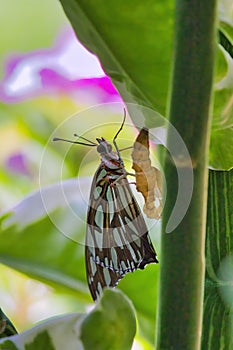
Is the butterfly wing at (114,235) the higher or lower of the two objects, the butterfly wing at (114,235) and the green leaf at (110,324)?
the higher

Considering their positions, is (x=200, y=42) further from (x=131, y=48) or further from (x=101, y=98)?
(x=101, y=98)

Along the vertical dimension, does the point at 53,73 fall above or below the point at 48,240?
above

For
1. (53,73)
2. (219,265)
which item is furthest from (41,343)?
(53,73)

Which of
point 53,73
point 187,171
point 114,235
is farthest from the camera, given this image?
point 53,73

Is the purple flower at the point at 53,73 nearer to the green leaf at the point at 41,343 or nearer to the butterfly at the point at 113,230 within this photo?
the butterfly at the point at 113,230

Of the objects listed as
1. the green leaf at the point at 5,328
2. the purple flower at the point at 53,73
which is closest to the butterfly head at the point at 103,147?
the green leaf at the point at 5,328

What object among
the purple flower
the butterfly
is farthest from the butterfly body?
the purple flower

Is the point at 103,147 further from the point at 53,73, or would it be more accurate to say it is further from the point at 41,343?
the point at 53,73

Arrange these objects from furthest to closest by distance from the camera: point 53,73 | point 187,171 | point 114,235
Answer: point 53,73 → point 114,235 → point 187,171

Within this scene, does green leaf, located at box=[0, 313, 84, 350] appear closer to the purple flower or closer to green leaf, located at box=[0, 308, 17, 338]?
green leaf, located at box=[0, 308, 17, 338]
